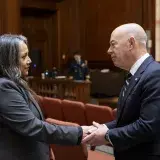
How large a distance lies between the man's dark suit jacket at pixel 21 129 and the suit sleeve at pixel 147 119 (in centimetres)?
30

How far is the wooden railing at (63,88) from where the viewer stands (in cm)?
777

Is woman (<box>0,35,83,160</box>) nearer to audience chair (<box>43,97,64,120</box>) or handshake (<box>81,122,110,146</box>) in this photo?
handshake (<box>81,122,110,146</box>)

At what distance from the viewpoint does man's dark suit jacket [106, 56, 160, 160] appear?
5.23ft

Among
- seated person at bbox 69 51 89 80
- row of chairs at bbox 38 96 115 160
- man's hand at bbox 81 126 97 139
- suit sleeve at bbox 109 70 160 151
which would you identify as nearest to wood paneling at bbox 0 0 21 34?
seated person at bbox 69 51 89 80

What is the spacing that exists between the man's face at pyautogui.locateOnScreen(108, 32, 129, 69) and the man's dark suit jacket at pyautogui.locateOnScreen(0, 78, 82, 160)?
0.45 m

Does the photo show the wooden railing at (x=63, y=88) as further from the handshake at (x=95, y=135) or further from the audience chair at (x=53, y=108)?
the handshake at (x=95, y=135)

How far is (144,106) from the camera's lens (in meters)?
1.61

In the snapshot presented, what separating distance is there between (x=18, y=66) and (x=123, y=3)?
750 centimetres

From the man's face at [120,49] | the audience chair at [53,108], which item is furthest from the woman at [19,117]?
the audience chair at [53,108]

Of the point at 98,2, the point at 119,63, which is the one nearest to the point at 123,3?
the point at 98,2

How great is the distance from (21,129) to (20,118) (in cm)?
5

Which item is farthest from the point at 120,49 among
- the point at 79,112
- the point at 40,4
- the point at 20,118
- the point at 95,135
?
the point at 40,4

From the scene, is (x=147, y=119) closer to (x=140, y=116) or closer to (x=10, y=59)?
(x=140, y=116)

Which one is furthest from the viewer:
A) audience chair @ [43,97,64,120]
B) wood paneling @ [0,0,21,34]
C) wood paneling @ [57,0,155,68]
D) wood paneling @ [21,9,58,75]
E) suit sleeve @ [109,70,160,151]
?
wood paneling @ [21,9,58,75]
